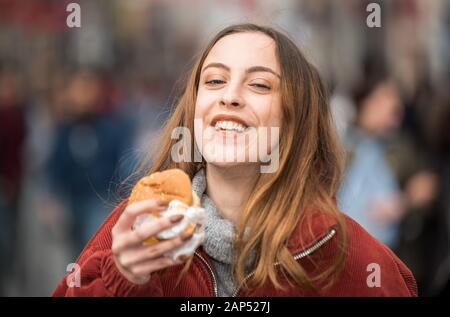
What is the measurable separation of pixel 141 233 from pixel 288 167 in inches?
28.7

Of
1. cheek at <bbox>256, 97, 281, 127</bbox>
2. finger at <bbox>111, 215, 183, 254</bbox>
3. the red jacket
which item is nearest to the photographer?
finger at <bbox>111, 215, 183, 254</bbox>

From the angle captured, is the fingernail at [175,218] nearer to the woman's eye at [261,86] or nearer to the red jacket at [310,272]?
the red jacket at [310,272]

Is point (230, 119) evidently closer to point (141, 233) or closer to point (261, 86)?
point (261, 86)

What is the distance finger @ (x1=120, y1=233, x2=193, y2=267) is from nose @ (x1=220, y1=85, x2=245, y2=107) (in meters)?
0.52

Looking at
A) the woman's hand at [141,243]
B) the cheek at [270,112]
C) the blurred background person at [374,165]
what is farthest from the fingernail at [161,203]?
the blurred background person at [374,165]

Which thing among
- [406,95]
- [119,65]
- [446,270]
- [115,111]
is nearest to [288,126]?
[446,270]

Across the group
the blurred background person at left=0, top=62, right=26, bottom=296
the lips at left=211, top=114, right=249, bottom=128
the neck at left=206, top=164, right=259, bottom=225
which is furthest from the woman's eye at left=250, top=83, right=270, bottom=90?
the blurred background person at left=0, top=62, right=26, bottom=296

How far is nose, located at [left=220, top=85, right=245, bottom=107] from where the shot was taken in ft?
9.34

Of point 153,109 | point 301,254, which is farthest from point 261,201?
point 153,109

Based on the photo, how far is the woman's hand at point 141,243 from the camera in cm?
246

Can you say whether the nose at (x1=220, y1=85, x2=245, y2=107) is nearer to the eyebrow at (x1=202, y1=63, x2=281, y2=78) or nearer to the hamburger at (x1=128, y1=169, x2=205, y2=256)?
the eyebrow at (x1=202, y1=63, x2=281, y2=78)

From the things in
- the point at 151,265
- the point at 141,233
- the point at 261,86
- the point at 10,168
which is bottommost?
the point at 10,168

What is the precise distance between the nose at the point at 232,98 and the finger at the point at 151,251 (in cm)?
52

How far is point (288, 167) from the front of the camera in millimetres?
3002
